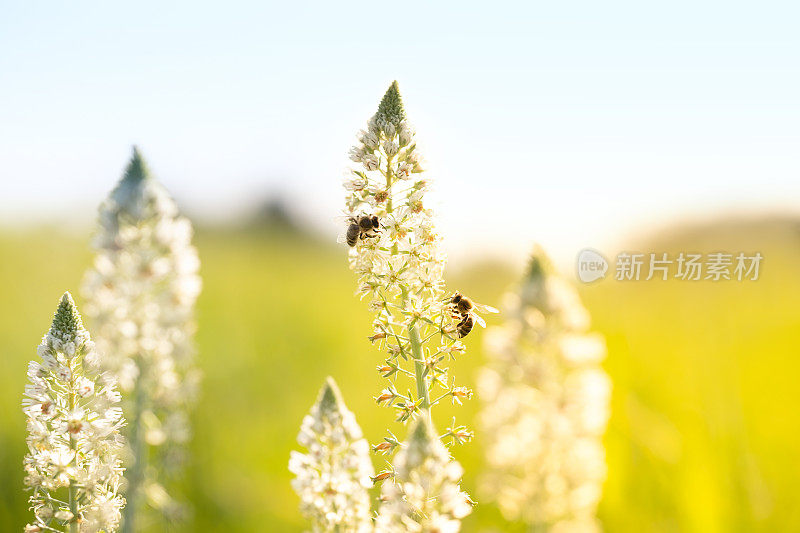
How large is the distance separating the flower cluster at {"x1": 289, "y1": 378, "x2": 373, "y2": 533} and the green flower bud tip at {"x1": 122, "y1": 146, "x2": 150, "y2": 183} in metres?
1.56

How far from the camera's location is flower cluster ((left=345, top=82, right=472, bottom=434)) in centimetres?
217

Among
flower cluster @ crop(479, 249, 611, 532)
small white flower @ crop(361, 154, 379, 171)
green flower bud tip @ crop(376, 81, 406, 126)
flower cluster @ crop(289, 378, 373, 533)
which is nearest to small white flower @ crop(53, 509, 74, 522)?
flower cluster @ crop(289, 378, 373, 533)

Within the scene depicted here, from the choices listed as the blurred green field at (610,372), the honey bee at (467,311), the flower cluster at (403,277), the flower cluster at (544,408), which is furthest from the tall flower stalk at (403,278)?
the blurred green field at (610,372)

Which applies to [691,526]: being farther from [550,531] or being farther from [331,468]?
[331,468]

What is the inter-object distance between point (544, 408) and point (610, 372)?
310 centimetres

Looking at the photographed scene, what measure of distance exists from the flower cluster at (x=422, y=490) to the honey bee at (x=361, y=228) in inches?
26.4

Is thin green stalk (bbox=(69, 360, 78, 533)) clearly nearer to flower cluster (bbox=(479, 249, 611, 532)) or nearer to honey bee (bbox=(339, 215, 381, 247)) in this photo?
honey bee (bbox=(339, 215, 381, 247))

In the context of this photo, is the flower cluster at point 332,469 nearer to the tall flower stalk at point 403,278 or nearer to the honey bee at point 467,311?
the tall flower stalk at point 403,278

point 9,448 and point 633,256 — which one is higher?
point 633,256

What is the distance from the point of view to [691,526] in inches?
182

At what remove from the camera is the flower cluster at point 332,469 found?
2.41 meters

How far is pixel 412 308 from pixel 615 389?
448 cm

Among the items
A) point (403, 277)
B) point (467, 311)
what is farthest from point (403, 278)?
point (467, 311)

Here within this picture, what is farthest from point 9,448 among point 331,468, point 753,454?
point 753,454
